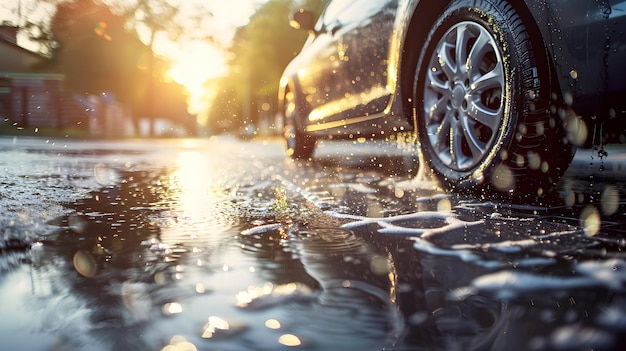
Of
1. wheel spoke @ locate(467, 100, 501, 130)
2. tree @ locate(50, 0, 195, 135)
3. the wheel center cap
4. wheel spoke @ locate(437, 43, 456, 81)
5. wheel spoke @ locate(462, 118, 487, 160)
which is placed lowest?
wheel spoke @ locate(462, 118, 487, 160)

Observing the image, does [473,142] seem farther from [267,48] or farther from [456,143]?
[267,48]

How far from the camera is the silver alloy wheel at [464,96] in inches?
123

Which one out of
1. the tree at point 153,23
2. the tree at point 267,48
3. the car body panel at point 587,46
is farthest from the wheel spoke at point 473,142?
the tree at point 267,48

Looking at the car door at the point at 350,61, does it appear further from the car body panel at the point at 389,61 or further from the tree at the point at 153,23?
the tree at the point at 153,23

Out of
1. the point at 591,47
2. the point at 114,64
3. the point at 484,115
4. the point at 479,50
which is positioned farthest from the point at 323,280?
the point at 114,64

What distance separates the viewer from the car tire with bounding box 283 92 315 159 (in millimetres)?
7609

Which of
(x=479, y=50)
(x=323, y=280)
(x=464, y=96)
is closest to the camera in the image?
(x=323, y=280)

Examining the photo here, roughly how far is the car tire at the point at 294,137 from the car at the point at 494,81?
294 cm

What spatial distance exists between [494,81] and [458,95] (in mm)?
327

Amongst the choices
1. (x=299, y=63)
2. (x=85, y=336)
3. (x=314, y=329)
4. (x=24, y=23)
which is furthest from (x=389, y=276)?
(x=299, y=63)

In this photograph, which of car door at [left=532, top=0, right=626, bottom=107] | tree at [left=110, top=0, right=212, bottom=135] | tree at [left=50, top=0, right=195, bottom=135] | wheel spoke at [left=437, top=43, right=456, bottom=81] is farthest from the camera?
tree at [left=110, top=0, right=212, bottom=135]

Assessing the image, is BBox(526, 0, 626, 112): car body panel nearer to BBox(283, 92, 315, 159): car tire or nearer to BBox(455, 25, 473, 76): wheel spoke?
BBox(455, 25, 473, 76): wheel spoke

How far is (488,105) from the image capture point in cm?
336

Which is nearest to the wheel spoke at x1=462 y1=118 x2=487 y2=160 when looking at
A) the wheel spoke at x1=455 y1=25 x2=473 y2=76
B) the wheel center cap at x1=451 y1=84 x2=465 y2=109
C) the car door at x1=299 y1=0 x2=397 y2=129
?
the wheel center cap at x1=451 y1=84 x2=465 y2=109
